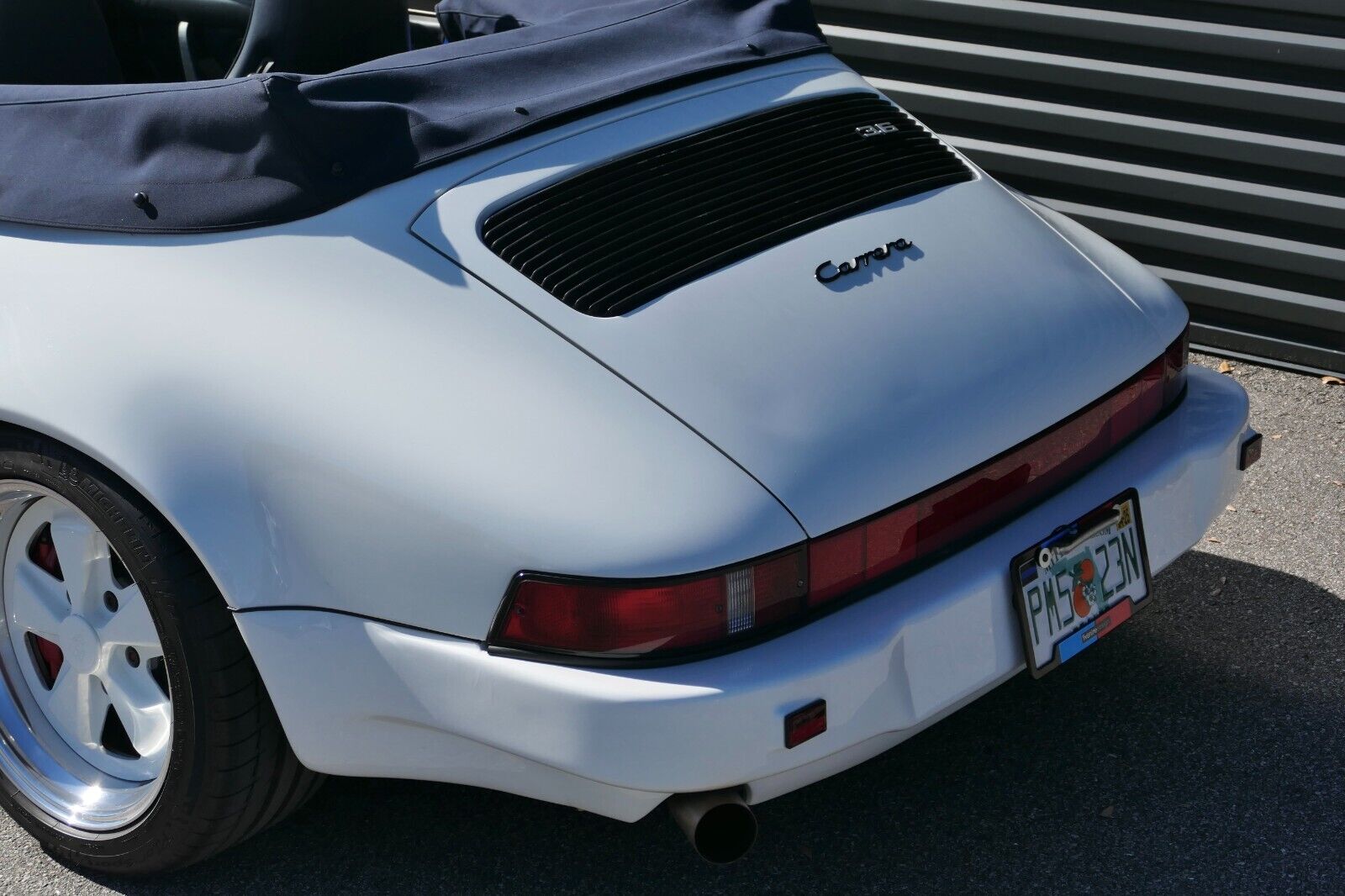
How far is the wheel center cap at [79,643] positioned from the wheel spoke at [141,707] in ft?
0.16

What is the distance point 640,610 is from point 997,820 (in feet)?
3.43

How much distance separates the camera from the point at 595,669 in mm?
2045

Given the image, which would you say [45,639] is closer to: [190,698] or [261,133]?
[190,698]

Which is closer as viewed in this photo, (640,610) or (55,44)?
(640,610)

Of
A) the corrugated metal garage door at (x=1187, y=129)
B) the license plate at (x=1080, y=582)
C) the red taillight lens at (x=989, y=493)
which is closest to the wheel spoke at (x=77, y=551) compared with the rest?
the red taillight lens at (x=989, y=493)

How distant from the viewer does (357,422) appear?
83.5 inches

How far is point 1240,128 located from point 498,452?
10.9 ft

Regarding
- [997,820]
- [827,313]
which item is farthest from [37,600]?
[997,820]

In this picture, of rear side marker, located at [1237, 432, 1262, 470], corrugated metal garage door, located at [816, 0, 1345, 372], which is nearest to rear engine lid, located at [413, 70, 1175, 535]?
rear side marker, located at [1237, 432, 1262, 470]

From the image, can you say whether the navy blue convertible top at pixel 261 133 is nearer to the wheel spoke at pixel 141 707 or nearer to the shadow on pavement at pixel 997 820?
the wheel spoke at pixel 141 707

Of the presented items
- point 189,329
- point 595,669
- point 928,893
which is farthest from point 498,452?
point 928,893

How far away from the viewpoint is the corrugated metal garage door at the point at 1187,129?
4.34 meters

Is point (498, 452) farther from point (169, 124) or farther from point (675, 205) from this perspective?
point (169, 124)

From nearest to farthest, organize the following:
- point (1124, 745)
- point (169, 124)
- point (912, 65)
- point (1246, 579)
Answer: point (169, 124) < point (1124, 745) < point (1246, 579) < point (912, 65)
